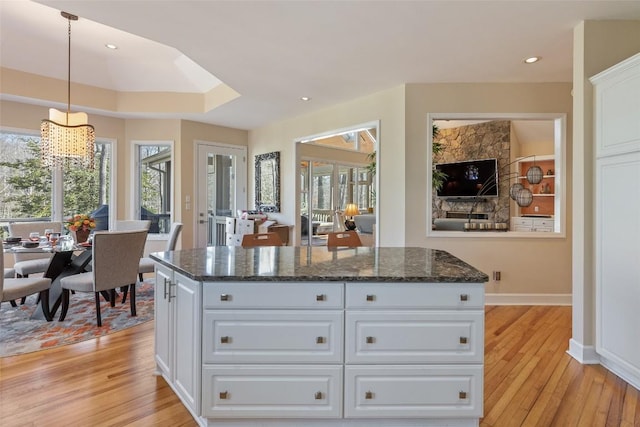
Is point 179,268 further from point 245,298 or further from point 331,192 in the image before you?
point 331,192

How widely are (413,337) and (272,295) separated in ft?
2.38

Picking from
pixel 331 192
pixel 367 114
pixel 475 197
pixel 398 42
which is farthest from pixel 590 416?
pixel 331 192

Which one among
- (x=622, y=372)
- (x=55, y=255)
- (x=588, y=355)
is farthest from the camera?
(x=55, y=255)

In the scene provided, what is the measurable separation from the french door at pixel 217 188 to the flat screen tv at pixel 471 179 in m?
4.31

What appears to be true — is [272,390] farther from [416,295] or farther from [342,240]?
[342,240]

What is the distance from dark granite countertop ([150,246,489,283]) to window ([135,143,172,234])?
3932 mm

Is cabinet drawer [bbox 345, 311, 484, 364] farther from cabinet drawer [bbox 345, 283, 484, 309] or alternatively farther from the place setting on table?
the place setting on table

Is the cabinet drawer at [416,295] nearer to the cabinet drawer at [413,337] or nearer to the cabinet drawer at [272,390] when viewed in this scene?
the cabinet drawer at [413,337]

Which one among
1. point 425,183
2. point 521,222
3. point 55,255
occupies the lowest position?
point 55,255

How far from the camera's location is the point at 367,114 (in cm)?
454

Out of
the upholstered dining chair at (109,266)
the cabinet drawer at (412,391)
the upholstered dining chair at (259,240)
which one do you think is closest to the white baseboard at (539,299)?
the cabinet drawer at (412,391)

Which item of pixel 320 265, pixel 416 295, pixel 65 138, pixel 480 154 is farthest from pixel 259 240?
pixel 480 154

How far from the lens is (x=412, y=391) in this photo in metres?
1.71

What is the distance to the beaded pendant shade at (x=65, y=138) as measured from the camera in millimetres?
3742
